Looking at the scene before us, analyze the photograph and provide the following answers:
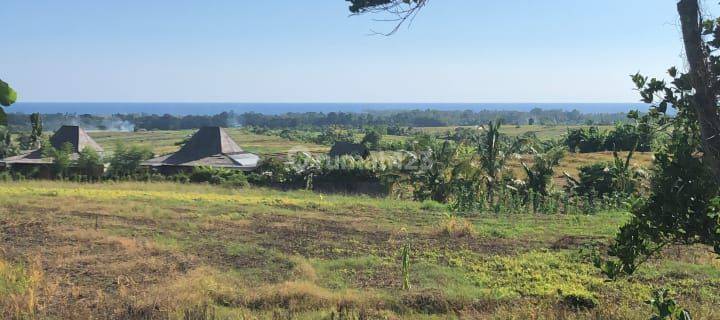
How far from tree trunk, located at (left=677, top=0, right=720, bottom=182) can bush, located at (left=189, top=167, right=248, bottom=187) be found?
2183 centimetres

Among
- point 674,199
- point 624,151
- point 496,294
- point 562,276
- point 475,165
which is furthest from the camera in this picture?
point 624,151

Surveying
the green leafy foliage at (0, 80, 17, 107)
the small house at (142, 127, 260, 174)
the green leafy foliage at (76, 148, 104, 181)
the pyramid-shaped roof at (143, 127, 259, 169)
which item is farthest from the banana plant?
the green leafy foliage at (0, 80, 17, 107)

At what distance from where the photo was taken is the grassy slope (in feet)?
23.0

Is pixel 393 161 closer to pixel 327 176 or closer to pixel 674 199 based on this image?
pixel 327 176

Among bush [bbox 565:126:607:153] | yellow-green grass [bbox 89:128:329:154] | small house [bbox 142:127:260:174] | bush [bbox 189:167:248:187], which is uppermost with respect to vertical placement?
bush [bbox 565:126:607:153]

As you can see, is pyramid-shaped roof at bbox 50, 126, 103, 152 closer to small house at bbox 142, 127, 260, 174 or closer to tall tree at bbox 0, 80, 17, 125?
small house at bbox 142, 127, 260, 174

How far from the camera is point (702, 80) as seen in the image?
12.3ft

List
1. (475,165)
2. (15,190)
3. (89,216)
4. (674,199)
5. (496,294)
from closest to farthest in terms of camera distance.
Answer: (674,199) → (496,294) → (89,216) → (15,190) → (475,165)

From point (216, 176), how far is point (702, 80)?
2305 cm

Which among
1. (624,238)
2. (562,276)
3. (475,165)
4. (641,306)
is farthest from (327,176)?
(624,238)

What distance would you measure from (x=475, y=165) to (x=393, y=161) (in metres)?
4.86

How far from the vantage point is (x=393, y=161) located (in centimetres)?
2462

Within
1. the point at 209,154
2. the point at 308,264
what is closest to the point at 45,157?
the point at 209,154

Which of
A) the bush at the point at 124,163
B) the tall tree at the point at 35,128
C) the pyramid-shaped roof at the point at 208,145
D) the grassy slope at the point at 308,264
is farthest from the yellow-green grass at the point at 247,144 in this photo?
the grassy slope at the point at 308,264
